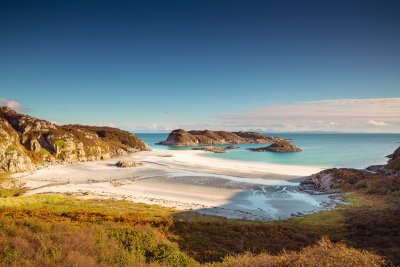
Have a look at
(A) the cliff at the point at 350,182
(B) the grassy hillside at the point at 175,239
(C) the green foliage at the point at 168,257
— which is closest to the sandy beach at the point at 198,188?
(A) the cliff at the point at 350,182

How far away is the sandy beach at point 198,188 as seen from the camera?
39.8 meters

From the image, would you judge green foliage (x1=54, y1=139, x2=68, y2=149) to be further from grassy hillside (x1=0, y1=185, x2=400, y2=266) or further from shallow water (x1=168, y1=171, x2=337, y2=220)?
grassy hillside (x1=0, y1=185, x2=400, y2=266)

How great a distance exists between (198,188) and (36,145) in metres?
57.0

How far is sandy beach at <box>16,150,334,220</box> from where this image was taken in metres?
39.8

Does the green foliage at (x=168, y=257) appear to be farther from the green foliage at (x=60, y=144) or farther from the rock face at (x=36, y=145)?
the green foliage at (x=60, y=144)

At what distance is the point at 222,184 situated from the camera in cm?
5678

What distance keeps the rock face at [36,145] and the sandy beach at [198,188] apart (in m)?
5.89

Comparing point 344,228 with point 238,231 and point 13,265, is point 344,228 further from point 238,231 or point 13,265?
point 13,265

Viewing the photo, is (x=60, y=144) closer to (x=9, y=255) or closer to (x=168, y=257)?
(x=168, y=257)

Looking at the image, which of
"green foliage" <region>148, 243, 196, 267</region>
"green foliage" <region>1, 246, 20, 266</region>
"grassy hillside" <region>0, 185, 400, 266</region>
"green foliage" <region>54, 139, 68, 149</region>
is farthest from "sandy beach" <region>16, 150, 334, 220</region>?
"green foliage" <region>1, 246, 20, 266</region>

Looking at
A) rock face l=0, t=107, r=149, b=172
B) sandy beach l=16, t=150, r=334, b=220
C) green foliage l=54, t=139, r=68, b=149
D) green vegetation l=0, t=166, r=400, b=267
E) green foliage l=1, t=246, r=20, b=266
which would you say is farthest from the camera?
green foliage l=54, t=139, r=68, b=149

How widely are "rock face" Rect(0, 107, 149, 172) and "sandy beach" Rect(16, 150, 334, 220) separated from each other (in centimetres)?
589

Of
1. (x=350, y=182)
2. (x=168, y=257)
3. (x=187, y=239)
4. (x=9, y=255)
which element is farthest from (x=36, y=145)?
(x=9, y=255)

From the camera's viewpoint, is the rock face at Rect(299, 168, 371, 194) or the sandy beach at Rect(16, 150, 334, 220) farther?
the rock face at Rect(299, 168, 371, 194)
